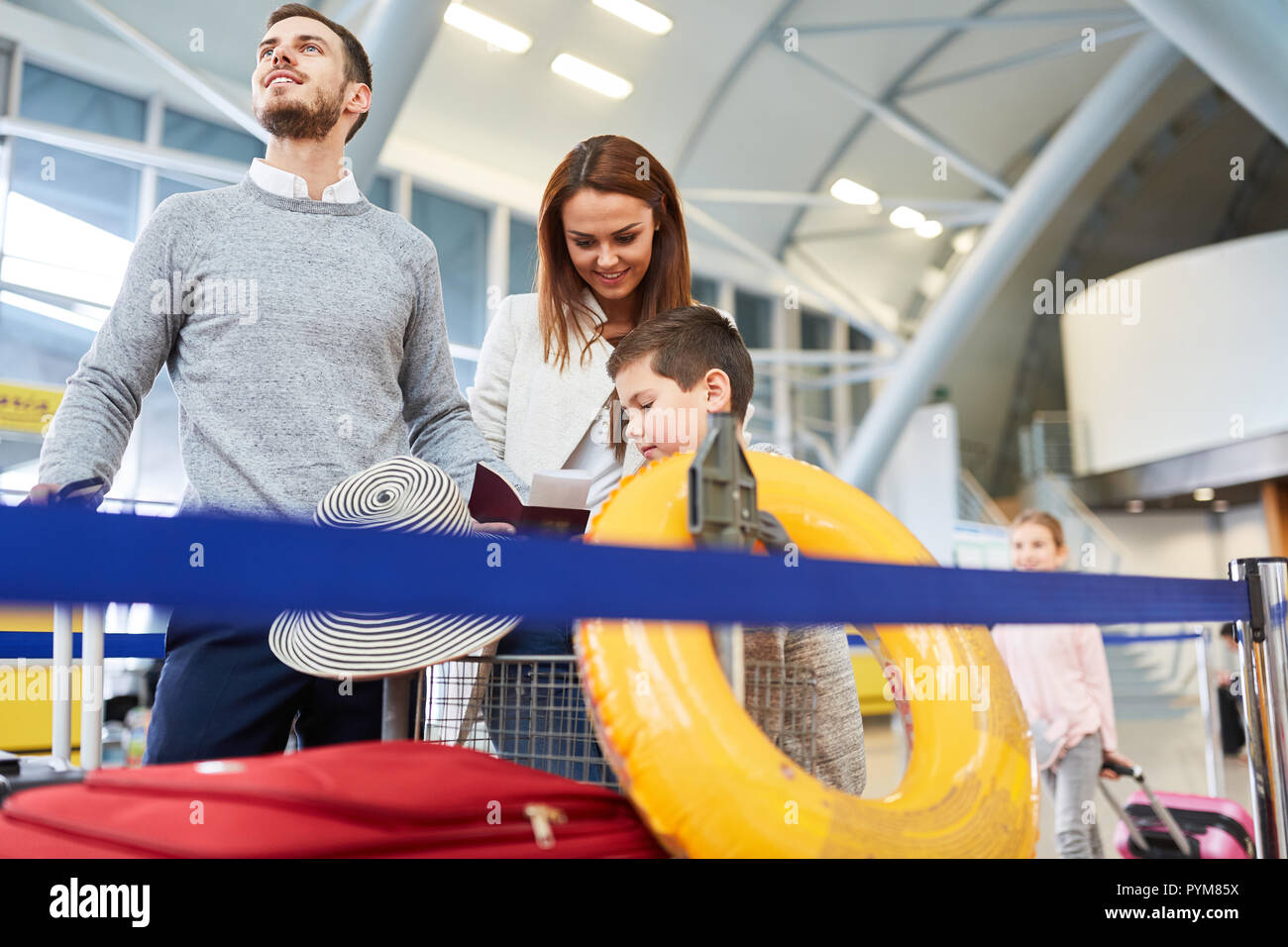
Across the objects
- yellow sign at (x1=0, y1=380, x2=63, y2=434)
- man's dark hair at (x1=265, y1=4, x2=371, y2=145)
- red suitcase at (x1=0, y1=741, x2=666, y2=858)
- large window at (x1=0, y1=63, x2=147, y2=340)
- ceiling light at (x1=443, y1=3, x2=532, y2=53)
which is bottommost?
red suitcase at (x1=0, y1=741, x2=666, y2=858)

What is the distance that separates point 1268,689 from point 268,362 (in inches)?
72.2

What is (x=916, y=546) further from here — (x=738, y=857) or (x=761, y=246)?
(x=761, y=246)

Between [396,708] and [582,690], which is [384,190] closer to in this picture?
[396,708]

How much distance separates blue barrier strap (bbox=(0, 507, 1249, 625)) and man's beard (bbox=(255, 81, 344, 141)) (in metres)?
1.22

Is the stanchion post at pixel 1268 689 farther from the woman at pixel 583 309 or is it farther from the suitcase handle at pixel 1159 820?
the suitcase handle at pixel 1159 820

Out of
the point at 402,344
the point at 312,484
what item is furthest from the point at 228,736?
the point at 402,344

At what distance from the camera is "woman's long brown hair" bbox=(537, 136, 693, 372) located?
2.07m

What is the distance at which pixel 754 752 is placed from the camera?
1.09m

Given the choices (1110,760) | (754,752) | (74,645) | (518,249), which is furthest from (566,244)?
(518,249)

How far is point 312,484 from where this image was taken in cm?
166

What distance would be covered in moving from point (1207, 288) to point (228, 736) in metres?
15.4

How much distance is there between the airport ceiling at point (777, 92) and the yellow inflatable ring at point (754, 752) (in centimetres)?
881

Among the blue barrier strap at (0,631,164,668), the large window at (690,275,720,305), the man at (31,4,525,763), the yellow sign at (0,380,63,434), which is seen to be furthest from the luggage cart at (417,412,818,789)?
the large window at (690,275,720,305)

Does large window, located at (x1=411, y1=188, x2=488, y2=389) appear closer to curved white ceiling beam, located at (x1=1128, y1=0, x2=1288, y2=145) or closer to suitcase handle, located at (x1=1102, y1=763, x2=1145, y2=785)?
curved white ceiling beam, located at (x1=1128, y1=0, x2=1288, y2=145)
